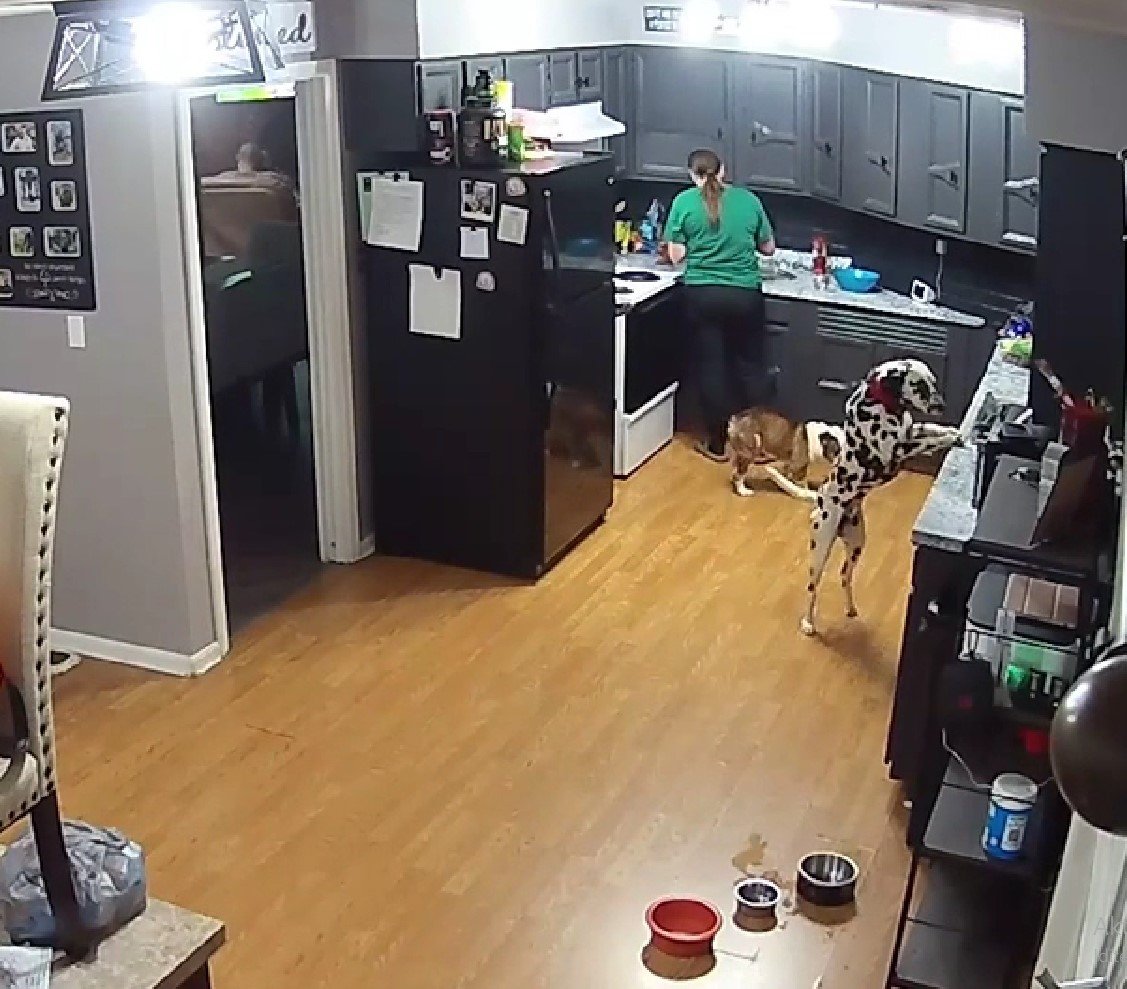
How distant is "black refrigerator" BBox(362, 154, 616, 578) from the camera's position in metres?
5.48

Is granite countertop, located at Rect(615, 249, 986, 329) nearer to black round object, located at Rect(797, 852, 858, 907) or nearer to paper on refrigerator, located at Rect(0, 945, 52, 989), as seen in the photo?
black round object, located at Rect(797, 852, 858, 907)

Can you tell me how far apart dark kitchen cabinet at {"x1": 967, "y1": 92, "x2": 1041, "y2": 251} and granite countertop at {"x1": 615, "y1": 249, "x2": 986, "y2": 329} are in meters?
0.49

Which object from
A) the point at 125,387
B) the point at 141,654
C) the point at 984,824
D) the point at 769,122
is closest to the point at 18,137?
the point at 125,387

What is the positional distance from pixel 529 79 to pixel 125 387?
241 centimetres

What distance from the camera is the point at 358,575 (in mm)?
5875

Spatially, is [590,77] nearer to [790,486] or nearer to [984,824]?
[790,486]

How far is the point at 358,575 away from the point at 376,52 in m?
1.96

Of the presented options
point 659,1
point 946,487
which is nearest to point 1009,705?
point 946,487

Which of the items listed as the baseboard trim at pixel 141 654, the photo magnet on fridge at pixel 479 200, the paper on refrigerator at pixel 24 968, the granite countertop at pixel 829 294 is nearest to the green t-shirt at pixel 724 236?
the granite countertop at pixel 829 294

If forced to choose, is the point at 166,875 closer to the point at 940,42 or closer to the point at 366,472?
the point at 366,472

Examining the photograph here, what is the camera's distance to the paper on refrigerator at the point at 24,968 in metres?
2.25

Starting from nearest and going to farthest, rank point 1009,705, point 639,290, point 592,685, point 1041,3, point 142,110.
Result: point 1041,3, point 1009,705, point 142,110, point 592,685, point 639,290

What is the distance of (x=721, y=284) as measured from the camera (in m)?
6.94

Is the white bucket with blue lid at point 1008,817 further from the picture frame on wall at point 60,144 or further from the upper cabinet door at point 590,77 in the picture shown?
the upper cabinet door at point 590,77
